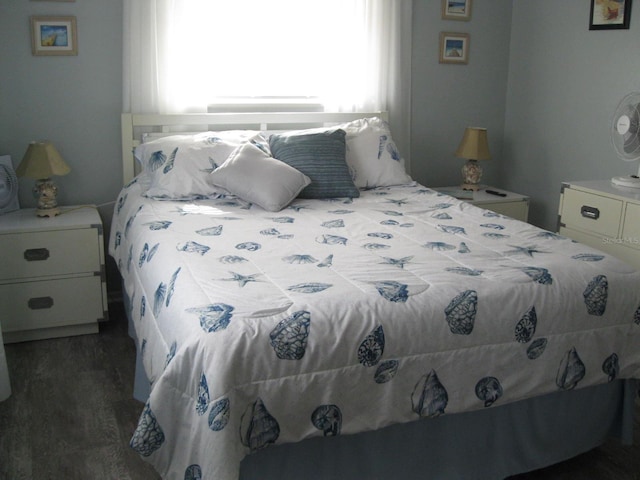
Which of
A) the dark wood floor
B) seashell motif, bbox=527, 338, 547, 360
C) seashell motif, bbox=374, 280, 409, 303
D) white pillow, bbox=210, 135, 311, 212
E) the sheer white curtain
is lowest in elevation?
the dark wood floor

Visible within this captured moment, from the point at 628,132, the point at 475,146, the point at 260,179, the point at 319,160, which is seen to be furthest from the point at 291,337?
the point at 475,146

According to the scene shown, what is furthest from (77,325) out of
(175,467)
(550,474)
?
(550,474)

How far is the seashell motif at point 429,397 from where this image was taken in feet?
5.82

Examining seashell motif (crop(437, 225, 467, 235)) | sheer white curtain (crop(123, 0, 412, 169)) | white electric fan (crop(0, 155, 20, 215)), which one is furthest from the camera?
sheer white curtain (crop(123, 0, 412, 169))

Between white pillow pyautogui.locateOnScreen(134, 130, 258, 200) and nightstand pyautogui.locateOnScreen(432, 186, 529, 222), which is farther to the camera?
nightstand pyautogui.locateOnScreen(432, 186, 529, 222)

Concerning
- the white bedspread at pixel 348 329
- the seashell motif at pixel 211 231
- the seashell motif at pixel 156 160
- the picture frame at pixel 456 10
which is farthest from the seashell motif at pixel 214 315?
the picture frame at pixel 456 10

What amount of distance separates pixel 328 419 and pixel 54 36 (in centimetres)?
254

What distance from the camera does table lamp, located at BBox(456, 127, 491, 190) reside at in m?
3.89

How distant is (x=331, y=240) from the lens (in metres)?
2.41

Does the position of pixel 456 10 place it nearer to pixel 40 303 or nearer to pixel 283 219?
pixel 283 219

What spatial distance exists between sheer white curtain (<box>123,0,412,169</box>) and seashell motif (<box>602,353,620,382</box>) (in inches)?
89.0

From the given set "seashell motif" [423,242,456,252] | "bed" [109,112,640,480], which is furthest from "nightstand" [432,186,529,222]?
"seashell motif" [423,242,456,252]

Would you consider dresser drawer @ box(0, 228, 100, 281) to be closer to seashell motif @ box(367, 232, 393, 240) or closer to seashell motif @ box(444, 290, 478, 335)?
seashell motif @ box(367, 232, 393, 240)

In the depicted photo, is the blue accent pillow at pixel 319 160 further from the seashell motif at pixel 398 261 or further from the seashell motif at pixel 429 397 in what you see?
the seashell motif at pixel 429 397
